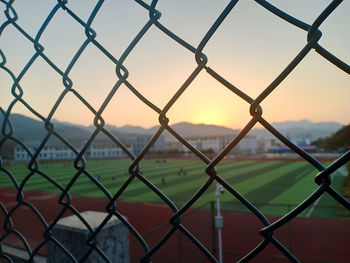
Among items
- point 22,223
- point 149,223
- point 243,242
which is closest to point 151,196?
point 149,223

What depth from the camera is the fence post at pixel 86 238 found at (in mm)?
1327

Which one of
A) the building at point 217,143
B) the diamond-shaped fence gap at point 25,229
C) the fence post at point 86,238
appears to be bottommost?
the fence post at point 86,238

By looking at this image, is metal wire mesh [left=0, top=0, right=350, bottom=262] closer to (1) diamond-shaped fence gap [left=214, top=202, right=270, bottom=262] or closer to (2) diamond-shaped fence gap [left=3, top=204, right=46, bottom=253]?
(1) diamond-shaped fence gap [left=214, top=202, right=270, bottom=262]

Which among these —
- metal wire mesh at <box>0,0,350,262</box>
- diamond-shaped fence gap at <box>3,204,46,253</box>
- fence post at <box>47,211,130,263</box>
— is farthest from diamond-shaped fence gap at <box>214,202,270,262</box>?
metal wire mesh at <box>0,0,350,262</box>

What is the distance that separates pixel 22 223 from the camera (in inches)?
547

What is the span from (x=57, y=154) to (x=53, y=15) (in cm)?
8551

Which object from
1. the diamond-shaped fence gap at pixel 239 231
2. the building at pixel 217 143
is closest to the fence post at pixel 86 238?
the diamond-shaped fence gap at pixel 239 231

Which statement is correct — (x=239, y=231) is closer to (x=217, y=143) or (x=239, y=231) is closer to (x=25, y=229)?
(x=25, y=229)

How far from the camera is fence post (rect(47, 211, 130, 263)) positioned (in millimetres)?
1327

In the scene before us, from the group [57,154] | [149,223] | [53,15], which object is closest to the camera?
[53,15]

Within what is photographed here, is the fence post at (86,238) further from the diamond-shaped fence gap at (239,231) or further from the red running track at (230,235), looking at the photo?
the diamond-shaped fence gap at (239,231)

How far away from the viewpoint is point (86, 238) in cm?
133

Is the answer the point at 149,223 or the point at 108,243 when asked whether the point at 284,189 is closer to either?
the point at 149,223

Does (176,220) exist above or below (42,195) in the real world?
below
